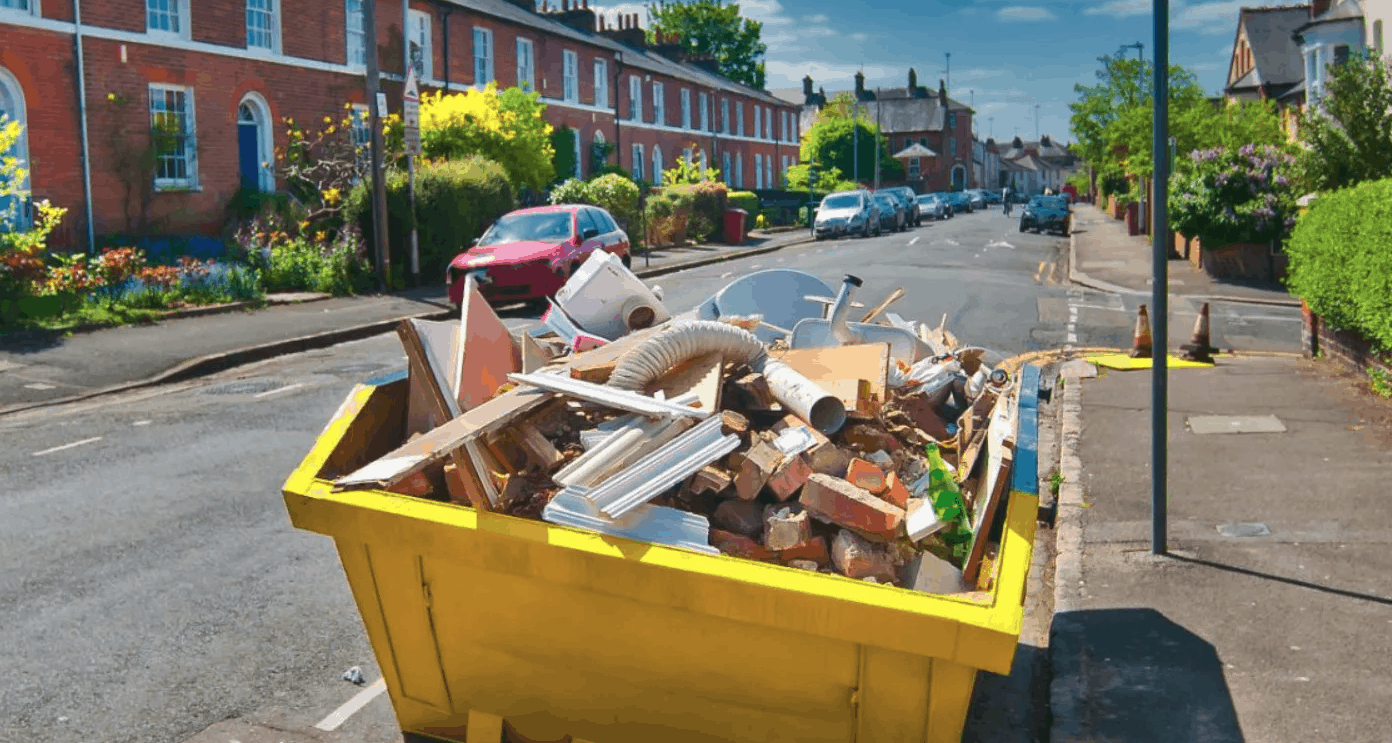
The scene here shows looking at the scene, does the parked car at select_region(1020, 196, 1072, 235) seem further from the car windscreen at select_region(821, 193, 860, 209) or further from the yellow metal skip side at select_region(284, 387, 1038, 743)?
the yellow metal skip side at select_region(284, 387, 1038, 743)

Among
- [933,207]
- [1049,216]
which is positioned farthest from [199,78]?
[933,207]

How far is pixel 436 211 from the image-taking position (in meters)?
24.8

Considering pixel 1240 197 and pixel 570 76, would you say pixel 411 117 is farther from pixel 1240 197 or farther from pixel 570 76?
pixel 570 76

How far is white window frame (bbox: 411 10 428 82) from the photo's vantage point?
1441 inches

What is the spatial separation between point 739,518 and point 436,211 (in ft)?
70.9

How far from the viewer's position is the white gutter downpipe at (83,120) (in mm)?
23938

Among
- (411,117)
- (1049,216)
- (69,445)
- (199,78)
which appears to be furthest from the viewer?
(1049,216)

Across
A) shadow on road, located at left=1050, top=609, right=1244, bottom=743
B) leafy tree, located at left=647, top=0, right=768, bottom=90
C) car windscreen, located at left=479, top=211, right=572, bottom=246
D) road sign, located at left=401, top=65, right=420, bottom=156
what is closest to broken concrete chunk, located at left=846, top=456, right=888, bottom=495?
shadow on road, located at left=1050, top=609, right=1244, bottom=743

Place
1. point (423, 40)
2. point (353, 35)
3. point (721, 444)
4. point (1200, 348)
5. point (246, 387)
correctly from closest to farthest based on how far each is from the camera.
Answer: point (721, 444) → point (246, 387) → point (1200, 348) → point (353, 35) → point (423, 40)

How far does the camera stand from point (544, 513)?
3.89 meters

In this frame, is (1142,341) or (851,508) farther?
(1142,341)

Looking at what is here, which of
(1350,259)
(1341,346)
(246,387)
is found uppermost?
(1350,259)

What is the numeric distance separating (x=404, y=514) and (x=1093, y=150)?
57.9 m

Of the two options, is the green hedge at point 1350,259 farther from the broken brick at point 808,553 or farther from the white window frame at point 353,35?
the white window frame at point 353,35
